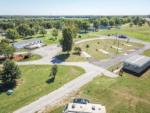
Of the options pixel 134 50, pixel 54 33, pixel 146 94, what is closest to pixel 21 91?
pixel 146 94

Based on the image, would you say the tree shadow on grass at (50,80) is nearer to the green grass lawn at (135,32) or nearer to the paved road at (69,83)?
the paved road at (69,83)

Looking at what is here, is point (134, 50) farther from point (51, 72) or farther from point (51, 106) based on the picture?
point (51, 106)

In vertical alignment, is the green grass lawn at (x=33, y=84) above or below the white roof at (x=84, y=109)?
below

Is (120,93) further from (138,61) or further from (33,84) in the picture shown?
(33,84)

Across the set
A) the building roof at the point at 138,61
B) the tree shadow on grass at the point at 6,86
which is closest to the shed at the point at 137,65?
the building roof at the point at 138,61

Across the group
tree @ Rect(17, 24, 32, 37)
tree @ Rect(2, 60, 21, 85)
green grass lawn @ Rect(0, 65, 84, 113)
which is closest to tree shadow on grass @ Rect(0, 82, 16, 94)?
tree @ Rect(2, 60, 21, 85)

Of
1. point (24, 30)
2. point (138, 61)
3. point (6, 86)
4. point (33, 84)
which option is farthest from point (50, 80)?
point (24, 30)

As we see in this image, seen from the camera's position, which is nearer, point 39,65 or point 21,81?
point 21,81
